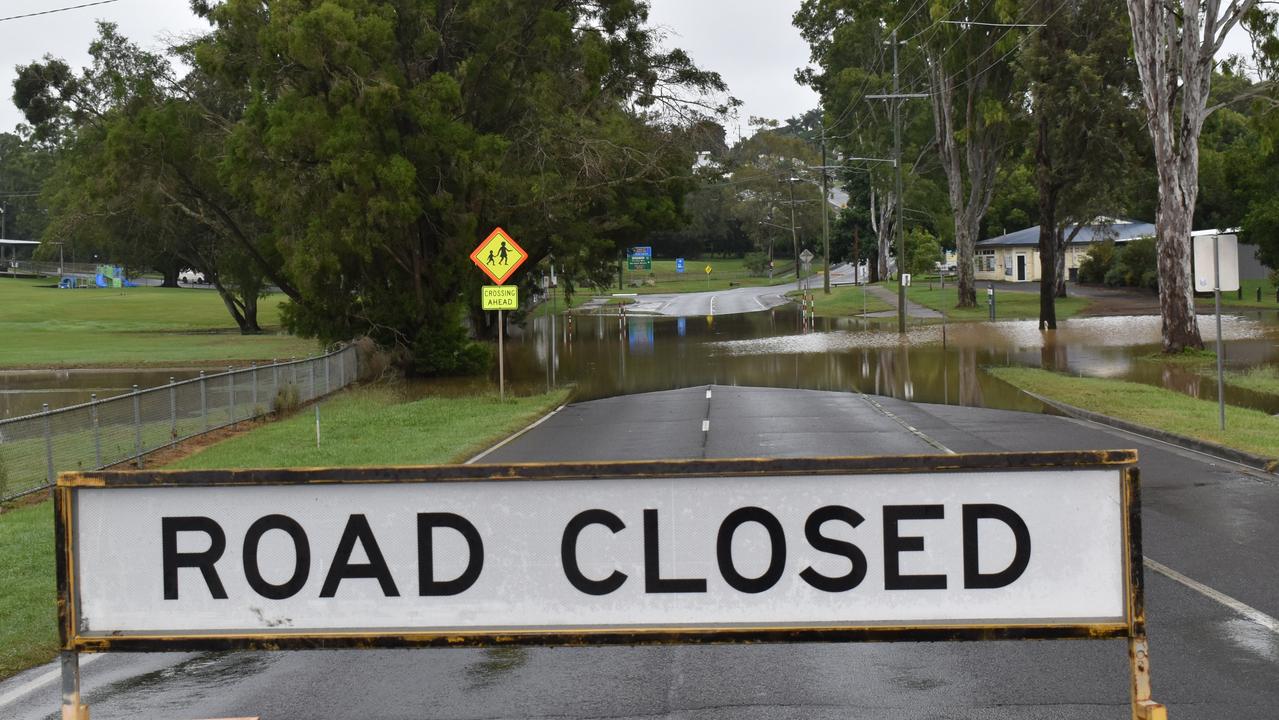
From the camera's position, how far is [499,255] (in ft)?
88.2

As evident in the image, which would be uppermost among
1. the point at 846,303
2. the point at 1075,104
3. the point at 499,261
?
the point at 1075,104

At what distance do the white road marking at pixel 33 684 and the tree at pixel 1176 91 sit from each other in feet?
98.7

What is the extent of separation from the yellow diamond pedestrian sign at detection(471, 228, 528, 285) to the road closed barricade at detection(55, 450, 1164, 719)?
21.9 metres

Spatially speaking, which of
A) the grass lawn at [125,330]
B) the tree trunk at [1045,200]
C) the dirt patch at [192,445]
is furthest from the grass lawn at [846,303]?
the dirt patch at [192,445]

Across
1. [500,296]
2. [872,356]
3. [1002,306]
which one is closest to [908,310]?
[1002,306]

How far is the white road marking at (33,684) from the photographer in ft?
23.5

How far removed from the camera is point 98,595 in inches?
195

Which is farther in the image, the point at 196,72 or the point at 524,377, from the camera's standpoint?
the point at 196,72

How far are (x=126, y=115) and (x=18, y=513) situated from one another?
28.6m

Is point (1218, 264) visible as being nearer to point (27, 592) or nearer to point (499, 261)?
point (499, 261)

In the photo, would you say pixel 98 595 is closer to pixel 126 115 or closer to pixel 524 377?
pixel 524 377

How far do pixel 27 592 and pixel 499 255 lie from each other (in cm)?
1753

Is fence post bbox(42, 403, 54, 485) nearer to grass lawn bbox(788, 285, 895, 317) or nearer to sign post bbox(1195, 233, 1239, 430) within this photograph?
sign post bbox(1195, 233, 1239, 430)

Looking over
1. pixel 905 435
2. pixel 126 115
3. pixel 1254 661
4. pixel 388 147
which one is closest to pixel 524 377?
pixel 388 147
